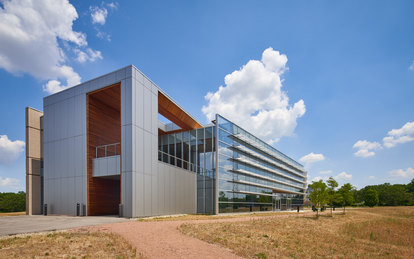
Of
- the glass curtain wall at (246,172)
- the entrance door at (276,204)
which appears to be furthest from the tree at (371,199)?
the entrance door at (276,204)

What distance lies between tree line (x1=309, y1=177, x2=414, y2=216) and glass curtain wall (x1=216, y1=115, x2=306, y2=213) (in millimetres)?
7800

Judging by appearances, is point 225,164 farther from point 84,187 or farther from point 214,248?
point 214,248

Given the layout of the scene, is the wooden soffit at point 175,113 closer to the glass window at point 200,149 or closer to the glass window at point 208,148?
the glass window at point 200,149

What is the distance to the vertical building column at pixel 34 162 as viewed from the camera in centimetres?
2916

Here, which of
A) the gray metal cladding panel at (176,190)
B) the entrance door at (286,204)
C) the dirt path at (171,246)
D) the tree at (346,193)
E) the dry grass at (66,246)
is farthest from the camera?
the entrance door at (286,204)

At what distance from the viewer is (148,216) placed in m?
22.5

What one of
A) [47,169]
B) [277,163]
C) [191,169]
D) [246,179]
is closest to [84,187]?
[47,169]

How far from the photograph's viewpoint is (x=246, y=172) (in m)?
37.9

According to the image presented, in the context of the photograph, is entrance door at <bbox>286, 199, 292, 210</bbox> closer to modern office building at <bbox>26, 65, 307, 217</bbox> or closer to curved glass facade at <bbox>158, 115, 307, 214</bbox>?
curved glass facade at <bbox>158, 115, 307, 214</bbox>

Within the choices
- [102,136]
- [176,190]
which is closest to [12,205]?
[102,136]

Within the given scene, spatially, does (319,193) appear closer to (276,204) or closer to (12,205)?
(276,204)

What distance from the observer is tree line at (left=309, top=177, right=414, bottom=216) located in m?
33.7

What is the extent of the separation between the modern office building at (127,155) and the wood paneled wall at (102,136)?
9 cm

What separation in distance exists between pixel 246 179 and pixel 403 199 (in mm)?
74456
